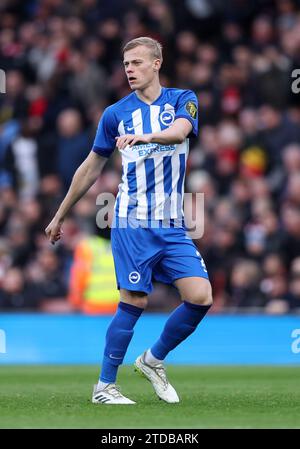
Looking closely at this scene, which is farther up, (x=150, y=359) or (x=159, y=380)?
(x=150, y=359)

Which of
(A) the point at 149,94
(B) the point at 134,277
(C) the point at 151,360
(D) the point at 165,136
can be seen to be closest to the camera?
(D) the point at 165,136

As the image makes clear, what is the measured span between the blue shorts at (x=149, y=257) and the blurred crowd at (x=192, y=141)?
5408 mm

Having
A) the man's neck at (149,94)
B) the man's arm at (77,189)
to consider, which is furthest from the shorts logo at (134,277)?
the man's neck at (149,94)

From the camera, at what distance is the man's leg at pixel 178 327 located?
7.69 metres

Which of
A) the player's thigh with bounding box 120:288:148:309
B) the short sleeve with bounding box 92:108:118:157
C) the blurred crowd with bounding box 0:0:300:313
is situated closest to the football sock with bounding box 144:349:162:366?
the player's thigh with bounding box 120:288:148:309

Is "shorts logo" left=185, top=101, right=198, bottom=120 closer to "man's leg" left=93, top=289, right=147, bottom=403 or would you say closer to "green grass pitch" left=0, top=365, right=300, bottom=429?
"man's leg" left=93, top=289, right=147, bottom=403

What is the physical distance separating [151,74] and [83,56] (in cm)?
923

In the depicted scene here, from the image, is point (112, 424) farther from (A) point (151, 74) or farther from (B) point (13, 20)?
(B) point (13, 20)

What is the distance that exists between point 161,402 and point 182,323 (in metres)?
0.52

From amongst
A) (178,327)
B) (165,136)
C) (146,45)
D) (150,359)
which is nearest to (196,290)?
(178,327)

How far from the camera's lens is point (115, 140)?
25.9ft

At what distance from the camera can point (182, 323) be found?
25.6 feet

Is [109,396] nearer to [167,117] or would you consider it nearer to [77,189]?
[77,189]

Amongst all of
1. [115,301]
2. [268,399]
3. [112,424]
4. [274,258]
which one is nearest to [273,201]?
[274,258]
